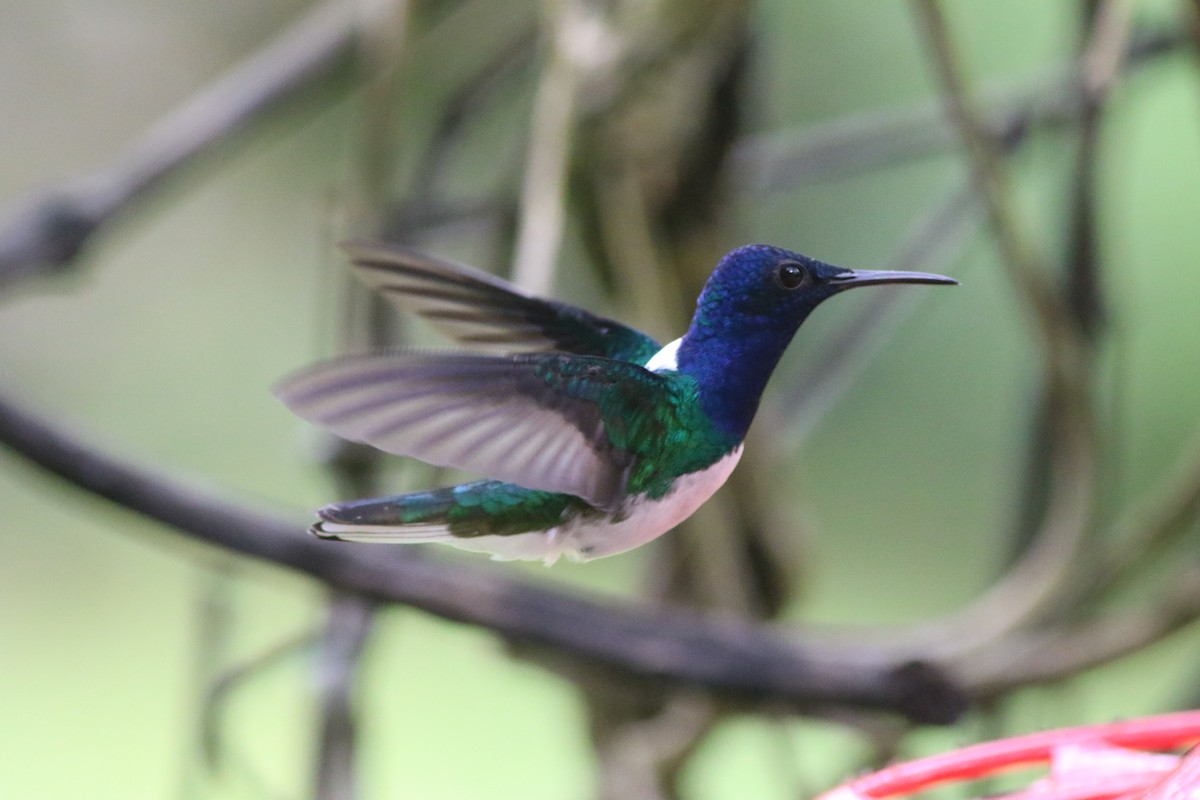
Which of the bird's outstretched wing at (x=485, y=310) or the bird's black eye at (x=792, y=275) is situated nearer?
the bird's black eye at (x=792, y=275)

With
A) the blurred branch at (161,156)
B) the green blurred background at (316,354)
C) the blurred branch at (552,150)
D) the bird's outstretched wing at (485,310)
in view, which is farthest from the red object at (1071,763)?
the green blurred background at (316,354)

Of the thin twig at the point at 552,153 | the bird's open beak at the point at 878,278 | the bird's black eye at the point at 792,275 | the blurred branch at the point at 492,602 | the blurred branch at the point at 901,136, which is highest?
the blurred branch at the point at 901,136

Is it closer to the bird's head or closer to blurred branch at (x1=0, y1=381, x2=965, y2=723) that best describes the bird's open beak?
the bird's head

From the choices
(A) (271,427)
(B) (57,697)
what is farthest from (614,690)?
(A) (271,427)

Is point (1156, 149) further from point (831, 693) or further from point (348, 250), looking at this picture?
point (348, 250)

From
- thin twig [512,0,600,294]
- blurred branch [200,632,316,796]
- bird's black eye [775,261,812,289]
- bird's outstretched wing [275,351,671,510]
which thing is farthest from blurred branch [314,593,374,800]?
bird's black eye [775,261,812,289]

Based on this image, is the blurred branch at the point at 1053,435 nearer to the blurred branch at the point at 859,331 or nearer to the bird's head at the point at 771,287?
the blurred branch at the point at 859,331
